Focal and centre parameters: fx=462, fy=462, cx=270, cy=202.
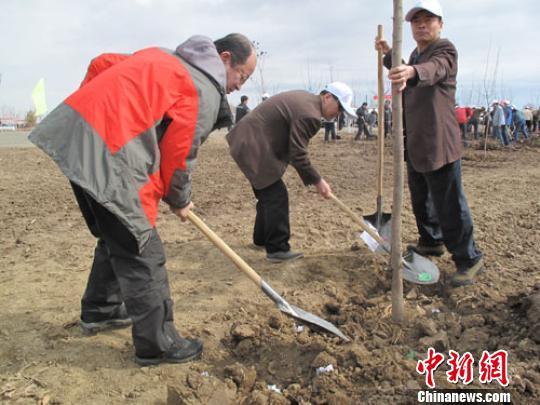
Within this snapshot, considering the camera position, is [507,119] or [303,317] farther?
[507,119]

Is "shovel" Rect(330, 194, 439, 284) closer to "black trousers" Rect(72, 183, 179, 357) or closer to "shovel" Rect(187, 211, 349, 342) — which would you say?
"shovel" Rect(187, 211, 349, 342)

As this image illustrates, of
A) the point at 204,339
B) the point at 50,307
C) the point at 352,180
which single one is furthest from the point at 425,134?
the point at 352,180

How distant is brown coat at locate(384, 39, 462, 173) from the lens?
3357 mm

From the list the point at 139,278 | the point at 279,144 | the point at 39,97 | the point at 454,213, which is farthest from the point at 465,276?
the point at 39,97

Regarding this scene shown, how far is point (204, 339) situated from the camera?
2.90 metres

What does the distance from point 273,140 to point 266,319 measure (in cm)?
164

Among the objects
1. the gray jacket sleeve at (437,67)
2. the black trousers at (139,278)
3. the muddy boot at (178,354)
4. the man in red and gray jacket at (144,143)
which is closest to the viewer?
the man in red and gray jacket at (144,143)

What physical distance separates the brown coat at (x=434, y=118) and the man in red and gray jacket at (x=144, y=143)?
1466 mm

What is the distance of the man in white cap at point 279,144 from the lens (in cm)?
386

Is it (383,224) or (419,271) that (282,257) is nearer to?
(383,224)

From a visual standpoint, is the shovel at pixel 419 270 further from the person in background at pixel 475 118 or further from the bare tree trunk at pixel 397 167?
the person in background at pixel 475 118

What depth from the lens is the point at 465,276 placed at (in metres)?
3.54

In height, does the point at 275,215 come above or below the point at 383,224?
above

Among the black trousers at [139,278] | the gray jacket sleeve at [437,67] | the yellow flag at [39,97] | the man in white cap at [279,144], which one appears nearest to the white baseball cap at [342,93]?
the man in white cap at [279,144]
